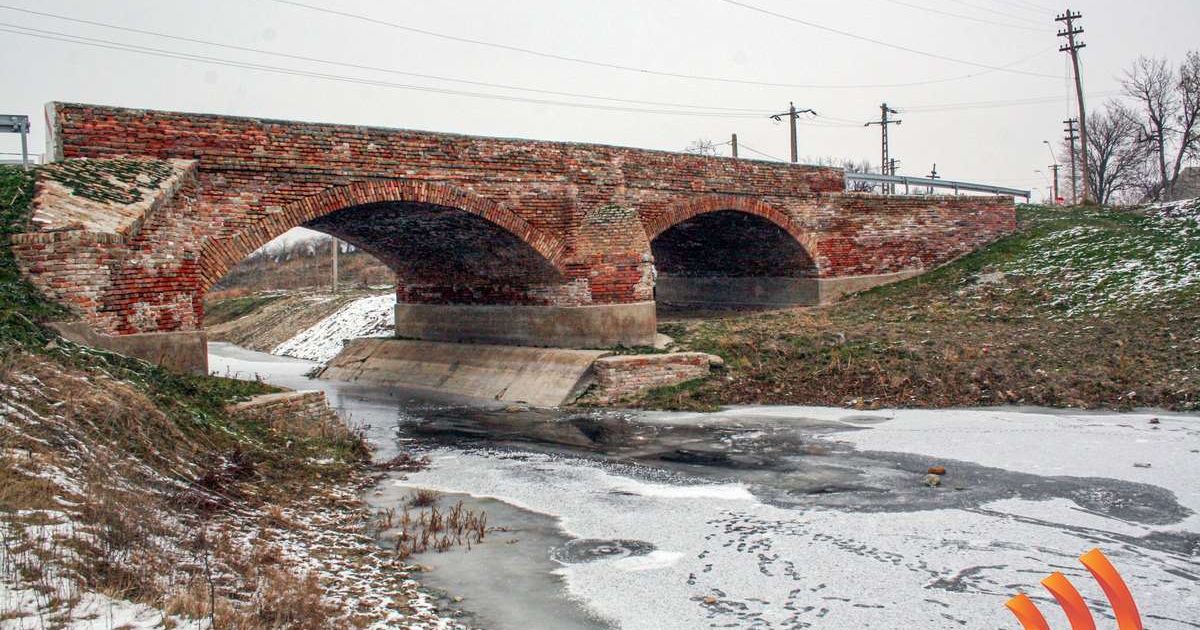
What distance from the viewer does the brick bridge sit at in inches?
449

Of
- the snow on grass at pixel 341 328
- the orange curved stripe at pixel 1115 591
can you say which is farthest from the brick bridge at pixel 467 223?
the orange curved stripe at pixel 1115 591

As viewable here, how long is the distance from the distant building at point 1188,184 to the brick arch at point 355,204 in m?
40.8

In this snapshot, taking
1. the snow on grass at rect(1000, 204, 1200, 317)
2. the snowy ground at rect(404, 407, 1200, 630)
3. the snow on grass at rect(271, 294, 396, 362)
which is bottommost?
the snowy ground at rect(404, 407, 1200, 630)

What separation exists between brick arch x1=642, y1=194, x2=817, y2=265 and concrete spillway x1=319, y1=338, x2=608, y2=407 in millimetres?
3283

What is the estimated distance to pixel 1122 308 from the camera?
1666cm

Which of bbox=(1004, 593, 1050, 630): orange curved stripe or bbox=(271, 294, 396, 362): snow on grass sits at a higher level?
bbox=(271, 294, 396, 362): snow on grass

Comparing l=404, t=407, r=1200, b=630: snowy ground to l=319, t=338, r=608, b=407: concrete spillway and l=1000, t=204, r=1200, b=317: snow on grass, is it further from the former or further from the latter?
l=1000, t=204, r=1200, b=317: snow on grass

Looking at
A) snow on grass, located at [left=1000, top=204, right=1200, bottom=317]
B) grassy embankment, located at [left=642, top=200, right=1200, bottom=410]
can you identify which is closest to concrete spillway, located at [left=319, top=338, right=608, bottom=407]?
grassy embankment, located at [left=642, top=200, right=1200, bottom=410]

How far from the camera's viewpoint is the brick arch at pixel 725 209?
18.2 meters

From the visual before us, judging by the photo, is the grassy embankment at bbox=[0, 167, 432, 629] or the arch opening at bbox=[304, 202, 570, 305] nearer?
the grassy embankment at bbox=[0, 167, 432, 629]

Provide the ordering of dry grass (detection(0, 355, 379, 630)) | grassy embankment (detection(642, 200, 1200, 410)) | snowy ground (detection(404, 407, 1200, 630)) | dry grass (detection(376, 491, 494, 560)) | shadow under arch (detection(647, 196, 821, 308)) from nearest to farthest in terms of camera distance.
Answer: dry grass (detection(0, 355, 379, 630)) < snowy ground (detection(404, 407, 1200, 630)) < dry grass (detection(376, 491, 494, 560)) < grassy embankment (detection(642, 200, 1200, 410)) < shadow under arch (detection(647, 196, 821, 308))

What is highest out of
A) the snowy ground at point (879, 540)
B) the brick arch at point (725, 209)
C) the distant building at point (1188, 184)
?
the distant building at point (1188, 184)

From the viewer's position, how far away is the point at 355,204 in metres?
14.2

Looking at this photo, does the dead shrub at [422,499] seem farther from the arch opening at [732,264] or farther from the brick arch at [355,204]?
the arch opening at [732,264]
